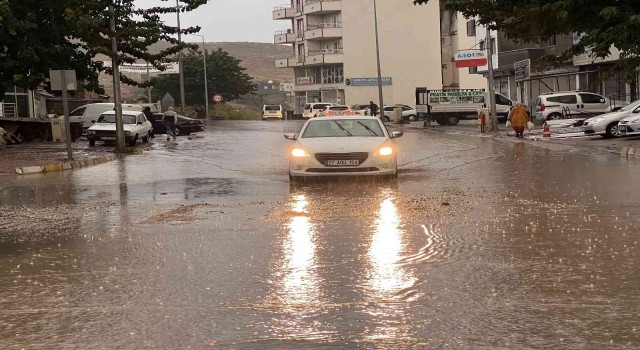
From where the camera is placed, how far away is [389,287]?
277 inches

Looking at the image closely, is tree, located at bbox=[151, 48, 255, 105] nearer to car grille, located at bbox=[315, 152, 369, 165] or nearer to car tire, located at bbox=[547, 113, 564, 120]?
car tire, located at bbox=[547, 113, 564, 120]

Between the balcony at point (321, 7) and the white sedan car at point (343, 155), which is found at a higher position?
the balcony at point (321, 7)

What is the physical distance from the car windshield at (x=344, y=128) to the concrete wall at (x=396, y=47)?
79.0 m

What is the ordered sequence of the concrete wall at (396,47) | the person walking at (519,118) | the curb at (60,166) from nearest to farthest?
the curb at (60,166) < the person walking at (519,118) < the concrete wall at (396,47)

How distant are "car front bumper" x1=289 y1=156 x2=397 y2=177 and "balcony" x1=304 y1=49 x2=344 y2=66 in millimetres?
83049

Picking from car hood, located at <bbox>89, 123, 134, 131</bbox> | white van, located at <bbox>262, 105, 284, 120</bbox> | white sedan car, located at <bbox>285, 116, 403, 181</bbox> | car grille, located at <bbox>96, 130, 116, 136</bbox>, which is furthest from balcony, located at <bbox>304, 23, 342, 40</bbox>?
white sedan car, located at <bbox>285, 116, 403, 181</bbox>

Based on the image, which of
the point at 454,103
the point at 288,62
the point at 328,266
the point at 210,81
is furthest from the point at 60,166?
the point at 288,62

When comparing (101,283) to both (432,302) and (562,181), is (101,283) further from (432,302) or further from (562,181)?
(562,181)

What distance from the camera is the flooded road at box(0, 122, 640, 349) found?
5668 millimetres

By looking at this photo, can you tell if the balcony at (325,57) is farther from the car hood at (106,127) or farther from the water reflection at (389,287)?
the water reflection at (389,287)

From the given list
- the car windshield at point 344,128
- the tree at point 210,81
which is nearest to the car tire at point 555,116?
the car windshield at point 344,128

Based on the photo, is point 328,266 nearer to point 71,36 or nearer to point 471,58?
point 71,36

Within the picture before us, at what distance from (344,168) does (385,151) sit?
3.16 feet

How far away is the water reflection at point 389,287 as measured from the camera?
5566mm
